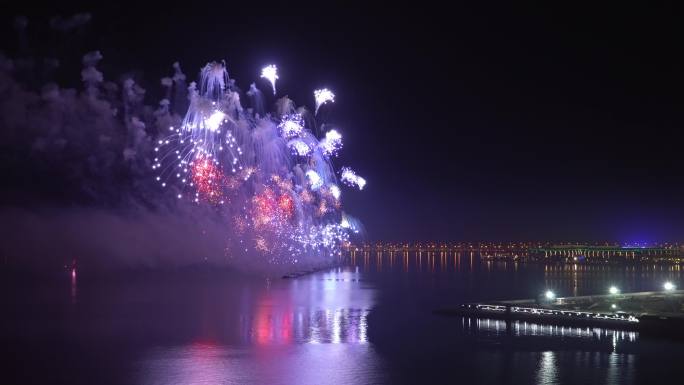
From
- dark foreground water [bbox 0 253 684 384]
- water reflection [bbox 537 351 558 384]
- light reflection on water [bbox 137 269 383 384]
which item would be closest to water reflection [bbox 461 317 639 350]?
dark foreground water [bbox 0 253 684 384]

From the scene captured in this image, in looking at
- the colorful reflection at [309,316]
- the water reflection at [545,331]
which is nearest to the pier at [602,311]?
the water reflection at [545,331]

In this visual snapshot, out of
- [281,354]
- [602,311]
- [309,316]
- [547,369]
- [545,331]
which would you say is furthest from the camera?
[309,316]

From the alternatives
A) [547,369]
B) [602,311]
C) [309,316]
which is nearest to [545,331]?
[602,311]

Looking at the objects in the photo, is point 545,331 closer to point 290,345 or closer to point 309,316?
point 290,345

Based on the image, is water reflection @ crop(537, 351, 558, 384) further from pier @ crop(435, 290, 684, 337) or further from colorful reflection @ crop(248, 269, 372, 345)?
pier @ crop(435, 290, 684, 337)

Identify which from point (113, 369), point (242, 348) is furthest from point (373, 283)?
point (113, 369)

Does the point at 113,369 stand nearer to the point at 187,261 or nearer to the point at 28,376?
the point at 28,376

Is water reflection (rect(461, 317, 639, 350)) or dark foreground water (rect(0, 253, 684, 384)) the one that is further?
water reflection (rect(461, 317, 639, 350))

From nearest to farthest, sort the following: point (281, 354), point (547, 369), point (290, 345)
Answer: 1. point (547, 369)
2. point (281, 354)
3. point (290, 345)

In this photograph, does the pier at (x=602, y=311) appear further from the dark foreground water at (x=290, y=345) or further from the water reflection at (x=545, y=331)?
the dark foreground water at (x=290, y=345)
